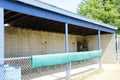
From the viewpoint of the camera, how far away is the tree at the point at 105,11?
18645 mm

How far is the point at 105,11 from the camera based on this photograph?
19.7 metres

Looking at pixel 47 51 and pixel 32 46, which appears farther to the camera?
pixel 47 51

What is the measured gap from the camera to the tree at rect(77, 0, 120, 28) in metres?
18.6

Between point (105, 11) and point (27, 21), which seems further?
point (105, 11)

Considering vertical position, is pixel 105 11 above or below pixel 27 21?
above

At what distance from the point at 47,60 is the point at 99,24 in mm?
5469

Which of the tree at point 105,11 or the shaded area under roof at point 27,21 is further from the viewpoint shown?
the tree at point 105,11

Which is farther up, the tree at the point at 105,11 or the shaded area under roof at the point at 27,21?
the tree at the point at 105,11

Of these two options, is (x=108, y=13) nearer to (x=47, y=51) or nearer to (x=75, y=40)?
(x=75, y=40)

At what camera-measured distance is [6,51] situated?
28.0ft

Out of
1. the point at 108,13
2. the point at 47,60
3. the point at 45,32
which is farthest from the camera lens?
the point at 108,13

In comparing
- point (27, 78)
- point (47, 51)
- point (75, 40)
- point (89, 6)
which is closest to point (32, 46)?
point (47, 51)

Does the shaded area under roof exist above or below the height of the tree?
below

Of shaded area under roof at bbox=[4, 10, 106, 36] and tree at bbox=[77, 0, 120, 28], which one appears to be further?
tree at bbox=[77, 0, 120, 28]
